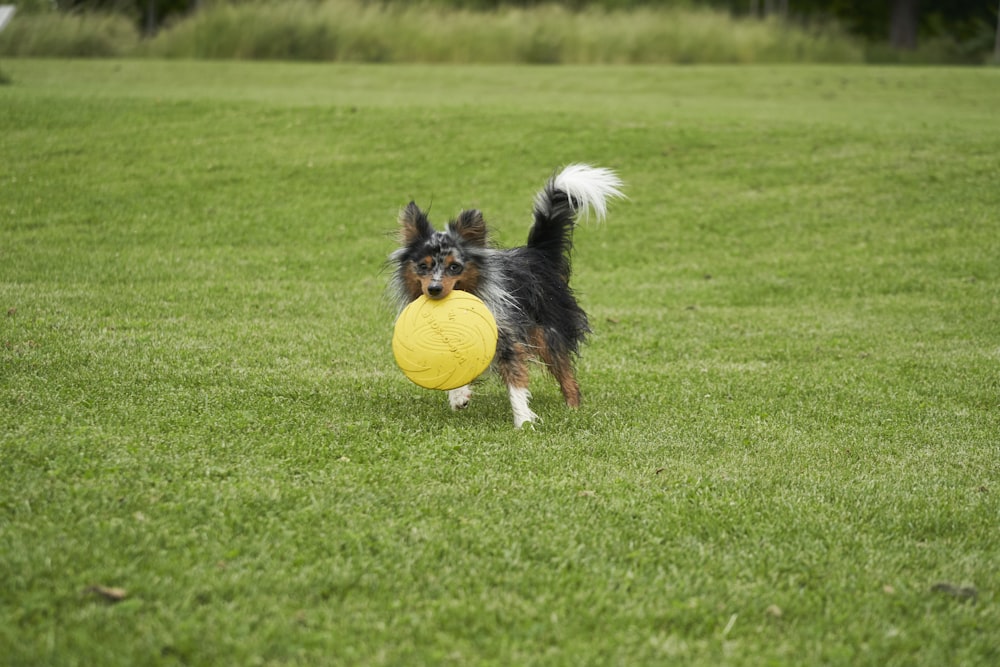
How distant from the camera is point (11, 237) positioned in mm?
12172

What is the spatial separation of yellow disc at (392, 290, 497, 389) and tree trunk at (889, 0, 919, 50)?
43.1 m

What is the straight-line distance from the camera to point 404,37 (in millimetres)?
29031

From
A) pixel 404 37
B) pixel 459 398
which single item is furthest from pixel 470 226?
pixel 404 37

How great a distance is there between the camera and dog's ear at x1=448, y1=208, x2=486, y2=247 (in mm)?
6281

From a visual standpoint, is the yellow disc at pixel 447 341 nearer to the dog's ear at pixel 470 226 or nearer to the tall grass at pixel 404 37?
the dog's ear at pixel 470 226

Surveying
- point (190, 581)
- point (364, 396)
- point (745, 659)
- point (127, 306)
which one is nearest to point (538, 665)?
point (745, 659)

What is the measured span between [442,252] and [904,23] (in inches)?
1725

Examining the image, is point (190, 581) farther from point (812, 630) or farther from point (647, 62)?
point (647, 62)

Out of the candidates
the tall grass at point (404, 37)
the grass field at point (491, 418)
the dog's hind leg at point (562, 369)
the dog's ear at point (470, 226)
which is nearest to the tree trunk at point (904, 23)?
the tall grass at point (404, 37)

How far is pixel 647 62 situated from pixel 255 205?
19.6 m

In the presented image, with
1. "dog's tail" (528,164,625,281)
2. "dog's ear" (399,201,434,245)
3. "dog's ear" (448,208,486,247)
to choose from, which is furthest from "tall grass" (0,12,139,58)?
"dog's ear" (448,208,486,247)

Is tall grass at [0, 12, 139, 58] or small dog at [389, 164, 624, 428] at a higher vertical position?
tall grass at [0, 12, 139, 58]

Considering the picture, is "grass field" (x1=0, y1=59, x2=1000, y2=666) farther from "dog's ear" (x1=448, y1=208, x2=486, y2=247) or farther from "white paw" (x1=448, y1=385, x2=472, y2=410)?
"dog's ear" (x1=448, y1=208, x2=486, y2=247)

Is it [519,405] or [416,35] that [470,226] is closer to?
[519,405]
